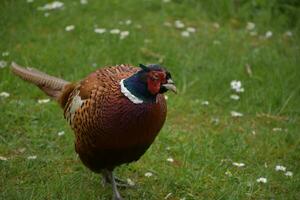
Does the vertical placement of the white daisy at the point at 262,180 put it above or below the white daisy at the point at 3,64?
above

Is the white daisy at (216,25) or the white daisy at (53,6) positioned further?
the white daisy at (216,25)

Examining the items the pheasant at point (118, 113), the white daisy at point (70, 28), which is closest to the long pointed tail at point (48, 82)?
the pheasant at point (118, 113)

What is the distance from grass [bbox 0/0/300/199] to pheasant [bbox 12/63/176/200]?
0.51 meters

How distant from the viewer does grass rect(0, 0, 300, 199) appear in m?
4.45

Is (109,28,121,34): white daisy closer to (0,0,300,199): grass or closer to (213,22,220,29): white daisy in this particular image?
(0,0,300,199): grass

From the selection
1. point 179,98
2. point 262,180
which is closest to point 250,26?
point 179,98

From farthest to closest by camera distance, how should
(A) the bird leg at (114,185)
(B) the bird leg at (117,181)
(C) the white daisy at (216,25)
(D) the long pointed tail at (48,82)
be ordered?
(C) the white daisy at (216,25) < (D) the long pointed tail at (48,82) < (B) the bird leg at (117,181) < (A) the bird leg at (114,185)

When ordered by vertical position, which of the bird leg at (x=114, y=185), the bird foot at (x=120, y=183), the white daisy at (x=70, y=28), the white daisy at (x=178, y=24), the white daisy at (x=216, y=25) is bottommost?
the white daisy at (x=216, y=25)

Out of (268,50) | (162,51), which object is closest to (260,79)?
(268,50)

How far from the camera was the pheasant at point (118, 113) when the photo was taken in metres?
3.63

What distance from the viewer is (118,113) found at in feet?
12.0

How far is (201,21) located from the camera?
6891mm

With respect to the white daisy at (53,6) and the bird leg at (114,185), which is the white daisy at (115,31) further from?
the bird leg at (114,185)

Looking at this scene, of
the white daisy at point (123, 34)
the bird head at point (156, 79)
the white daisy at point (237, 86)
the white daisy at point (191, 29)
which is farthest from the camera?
the white daisy at point (191, 29)
